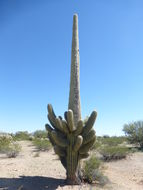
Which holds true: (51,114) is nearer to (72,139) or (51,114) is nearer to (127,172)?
(72,139)

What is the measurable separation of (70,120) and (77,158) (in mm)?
1474

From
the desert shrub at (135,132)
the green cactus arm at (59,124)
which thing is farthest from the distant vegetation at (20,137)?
the green cactus arm at (59,124)

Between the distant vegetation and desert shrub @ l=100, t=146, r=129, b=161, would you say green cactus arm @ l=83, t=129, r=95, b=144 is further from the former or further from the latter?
the distant vegetation

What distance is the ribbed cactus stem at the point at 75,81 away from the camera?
26.1 feet

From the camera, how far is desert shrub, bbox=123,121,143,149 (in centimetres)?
2061

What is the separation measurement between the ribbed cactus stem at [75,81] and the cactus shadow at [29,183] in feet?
7.92

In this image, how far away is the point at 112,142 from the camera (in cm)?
2173

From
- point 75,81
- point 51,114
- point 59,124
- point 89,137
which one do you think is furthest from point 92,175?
point 75,81

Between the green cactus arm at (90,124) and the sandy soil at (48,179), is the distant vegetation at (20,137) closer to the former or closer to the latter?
the sandy soil at (48,179)

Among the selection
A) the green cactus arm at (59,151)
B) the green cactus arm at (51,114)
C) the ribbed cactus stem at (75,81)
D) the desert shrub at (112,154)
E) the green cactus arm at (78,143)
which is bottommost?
the desert shrub at (112,154)

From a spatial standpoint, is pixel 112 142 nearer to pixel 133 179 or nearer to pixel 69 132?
pixel 133 179

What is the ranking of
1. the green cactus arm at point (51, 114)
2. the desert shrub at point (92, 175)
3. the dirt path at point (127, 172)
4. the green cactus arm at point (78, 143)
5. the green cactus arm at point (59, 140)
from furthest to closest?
the dirt path at point (127, 172) < the desert shrub at point (92, 175) < the green cactus arm at point (51, 114) < the green cactus arm at point (59, 140) < the green cactus arm at point (78, 143)

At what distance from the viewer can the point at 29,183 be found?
7574mm

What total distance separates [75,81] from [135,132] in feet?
50.5
